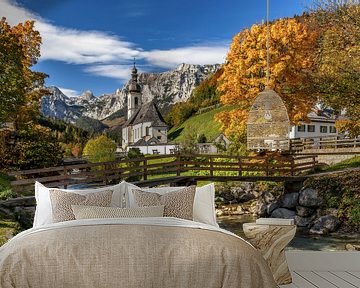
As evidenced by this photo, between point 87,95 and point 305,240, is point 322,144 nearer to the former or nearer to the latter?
point 305,240

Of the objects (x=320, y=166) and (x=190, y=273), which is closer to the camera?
(x=190, y=273)

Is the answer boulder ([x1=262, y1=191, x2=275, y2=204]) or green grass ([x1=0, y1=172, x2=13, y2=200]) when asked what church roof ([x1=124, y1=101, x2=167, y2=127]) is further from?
boulder ([x1=262, y1=191, x2=275, y2=204])

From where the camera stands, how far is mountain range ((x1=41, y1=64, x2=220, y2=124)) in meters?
5.32

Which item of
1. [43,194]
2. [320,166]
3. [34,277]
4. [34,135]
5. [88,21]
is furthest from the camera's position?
[320,166]

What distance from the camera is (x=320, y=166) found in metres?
6.16

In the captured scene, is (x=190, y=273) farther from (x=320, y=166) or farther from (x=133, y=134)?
(x=320, y=166)

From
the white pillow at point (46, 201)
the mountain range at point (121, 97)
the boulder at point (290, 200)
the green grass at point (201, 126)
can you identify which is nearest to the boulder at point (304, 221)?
the boulder at point (290, 200)

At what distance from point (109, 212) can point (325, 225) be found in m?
4.18

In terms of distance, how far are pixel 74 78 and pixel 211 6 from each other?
198 cm

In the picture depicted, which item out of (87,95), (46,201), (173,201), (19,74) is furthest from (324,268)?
(19,74)

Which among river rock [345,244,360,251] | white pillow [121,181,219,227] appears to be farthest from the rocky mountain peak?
river rock [345,244,360,251]

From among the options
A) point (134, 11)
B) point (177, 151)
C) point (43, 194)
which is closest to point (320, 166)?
point (177, 151)

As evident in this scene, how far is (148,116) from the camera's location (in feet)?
17.1

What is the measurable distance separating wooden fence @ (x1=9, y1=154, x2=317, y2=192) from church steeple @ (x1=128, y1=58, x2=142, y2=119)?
0.66 meters
